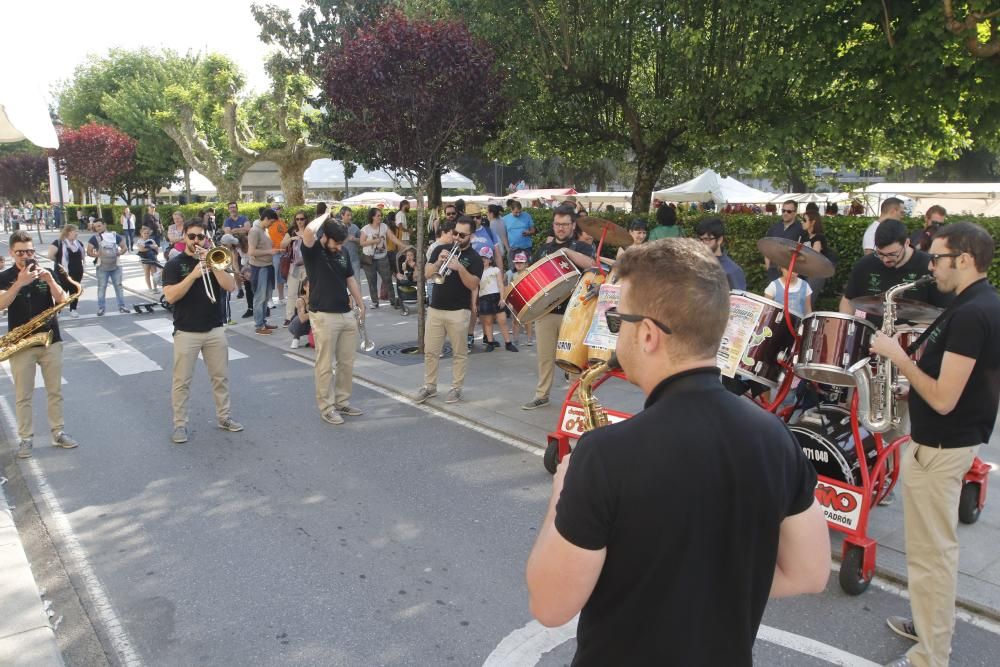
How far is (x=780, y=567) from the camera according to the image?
69.3 inches

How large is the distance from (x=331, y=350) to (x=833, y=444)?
15.1ft

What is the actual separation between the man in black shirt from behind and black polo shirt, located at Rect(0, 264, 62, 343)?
6133 millimetres

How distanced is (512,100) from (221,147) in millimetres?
34113

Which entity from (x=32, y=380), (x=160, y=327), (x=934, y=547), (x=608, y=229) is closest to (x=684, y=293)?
(x=934, y=547)

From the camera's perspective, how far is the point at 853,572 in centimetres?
409

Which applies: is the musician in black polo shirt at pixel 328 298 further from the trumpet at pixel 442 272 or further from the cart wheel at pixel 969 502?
the cart wheel at pixel 969 502

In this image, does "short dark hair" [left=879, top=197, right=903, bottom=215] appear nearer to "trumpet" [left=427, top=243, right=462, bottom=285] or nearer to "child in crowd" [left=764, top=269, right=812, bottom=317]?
"child in crowd" [left=764, top=269, right=812, bottom=317]

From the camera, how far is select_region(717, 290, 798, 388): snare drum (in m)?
4.43

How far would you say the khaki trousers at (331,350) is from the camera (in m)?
7.14

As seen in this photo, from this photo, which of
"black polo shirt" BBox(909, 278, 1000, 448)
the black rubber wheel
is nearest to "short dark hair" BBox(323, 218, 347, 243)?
the black rubber wheel

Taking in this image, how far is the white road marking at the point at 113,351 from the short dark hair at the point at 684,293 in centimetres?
916

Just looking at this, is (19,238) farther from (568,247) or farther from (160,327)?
(160,327)

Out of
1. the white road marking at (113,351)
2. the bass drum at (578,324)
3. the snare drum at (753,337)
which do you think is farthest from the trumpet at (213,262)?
the snare drum at (753,337)

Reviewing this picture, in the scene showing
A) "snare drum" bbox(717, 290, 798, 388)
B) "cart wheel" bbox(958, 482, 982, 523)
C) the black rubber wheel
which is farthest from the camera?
the black rubber wheel
